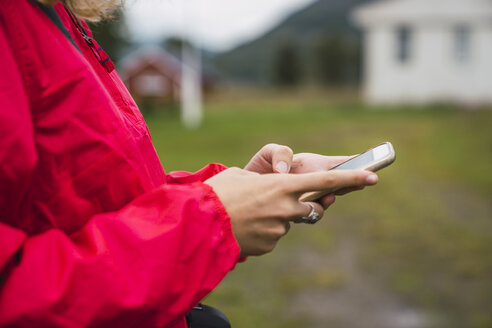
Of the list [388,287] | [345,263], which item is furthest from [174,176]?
[345,263]

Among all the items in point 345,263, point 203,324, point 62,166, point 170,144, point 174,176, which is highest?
point 62,166

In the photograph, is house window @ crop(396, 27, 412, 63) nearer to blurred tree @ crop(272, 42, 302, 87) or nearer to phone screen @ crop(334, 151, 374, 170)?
phone screen @ crop(334, 151, 374, 170)

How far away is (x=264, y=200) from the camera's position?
3.14 ft

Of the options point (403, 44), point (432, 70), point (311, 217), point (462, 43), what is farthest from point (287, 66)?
point (311, 217)

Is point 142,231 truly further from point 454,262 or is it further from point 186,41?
point 186,41

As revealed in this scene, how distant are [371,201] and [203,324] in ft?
16.9

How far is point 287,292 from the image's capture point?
3699 mm

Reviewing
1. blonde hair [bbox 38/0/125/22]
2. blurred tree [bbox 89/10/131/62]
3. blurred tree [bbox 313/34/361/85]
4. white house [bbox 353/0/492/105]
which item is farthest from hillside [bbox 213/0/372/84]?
blonde hair [bbox 38/0/125/22]

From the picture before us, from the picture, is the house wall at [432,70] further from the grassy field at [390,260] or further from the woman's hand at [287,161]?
the woman's hand at [287,161]

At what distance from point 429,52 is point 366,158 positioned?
61.9ft

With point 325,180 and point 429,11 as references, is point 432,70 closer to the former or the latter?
point 429,11

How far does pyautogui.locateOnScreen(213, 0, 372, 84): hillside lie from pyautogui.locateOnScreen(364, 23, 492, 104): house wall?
6607 centimetres

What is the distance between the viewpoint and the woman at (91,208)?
81 centimetres

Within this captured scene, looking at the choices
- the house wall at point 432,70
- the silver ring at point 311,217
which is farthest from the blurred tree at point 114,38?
the silver ring at point 311,217
